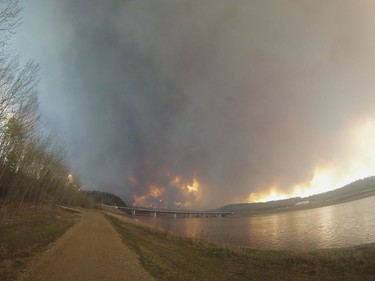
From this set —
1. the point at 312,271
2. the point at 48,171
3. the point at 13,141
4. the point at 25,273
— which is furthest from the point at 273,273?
the point at 48,171

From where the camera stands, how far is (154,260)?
81.5 feet

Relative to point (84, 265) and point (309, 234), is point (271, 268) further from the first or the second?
point (309, 234)

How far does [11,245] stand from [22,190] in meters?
46.0

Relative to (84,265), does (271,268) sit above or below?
below

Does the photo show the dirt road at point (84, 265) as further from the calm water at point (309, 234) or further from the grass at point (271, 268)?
the calm water at point (309, 234)

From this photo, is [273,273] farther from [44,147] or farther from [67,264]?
[44,147]

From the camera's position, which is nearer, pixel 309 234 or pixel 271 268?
pixel 271 268

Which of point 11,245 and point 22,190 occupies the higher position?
point 22,190

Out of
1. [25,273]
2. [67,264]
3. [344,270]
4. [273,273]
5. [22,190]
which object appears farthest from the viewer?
[22,190]

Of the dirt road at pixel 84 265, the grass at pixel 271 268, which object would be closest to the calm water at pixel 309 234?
the grass at pixel 271 268

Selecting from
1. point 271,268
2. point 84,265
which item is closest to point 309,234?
point 271,268

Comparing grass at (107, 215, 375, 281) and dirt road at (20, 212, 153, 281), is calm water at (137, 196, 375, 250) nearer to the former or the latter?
grass at (107, 215, 375, 281)

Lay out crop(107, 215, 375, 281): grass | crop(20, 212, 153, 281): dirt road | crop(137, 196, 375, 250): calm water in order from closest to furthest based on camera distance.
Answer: crop(20, 212, 153, 281): dirt road < crop(107, 215, 375, 281): grass < crop(137, 196, 375, 250): calm water

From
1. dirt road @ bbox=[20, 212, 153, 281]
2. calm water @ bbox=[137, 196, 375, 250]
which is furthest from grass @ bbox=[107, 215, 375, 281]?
calm water @ bbox=[137, 196, 375, 250]
